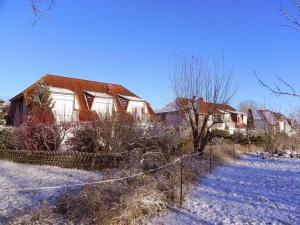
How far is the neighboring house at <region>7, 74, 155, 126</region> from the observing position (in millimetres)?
28069

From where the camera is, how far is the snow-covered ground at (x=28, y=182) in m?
7.42

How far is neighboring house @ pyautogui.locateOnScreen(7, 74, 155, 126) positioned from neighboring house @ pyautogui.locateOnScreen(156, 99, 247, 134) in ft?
9.03

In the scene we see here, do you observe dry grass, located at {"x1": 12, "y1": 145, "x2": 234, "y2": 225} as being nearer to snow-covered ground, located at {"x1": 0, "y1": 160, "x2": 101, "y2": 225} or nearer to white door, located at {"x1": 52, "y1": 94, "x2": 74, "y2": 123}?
snow-covered ground, located at {"x1": 0, "y1": 160, "x2": 101, "y2": 225}

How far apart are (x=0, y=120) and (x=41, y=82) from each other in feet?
14.0

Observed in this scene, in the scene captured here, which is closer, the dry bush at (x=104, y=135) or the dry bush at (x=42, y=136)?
the dry bush at (x=104, y=135)

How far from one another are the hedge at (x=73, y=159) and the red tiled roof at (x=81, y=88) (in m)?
12.8

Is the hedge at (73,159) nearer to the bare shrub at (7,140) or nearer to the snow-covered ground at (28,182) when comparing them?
the snow-covered ground at (28,182)

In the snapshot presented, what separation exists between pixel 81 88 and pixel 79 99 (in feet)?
6.98

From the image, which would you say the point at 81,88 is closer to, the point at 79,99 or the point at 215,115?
the point at 79,99

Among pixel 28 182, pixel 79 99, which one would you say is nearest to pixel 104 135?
pixel 28 182

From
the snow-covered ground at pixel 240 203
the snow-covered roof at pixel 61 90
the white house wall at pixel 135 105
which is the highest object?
the snow-covered roof at pixel 61 90

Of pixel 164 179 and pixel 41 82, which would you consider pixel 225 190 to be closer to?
pixel 164 179

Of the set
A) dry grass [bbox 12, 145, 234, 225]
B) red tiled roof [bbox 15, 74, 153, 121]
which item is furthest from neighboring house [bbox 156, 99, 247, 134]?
dry grass [bbox 12, 145, 234, 225]

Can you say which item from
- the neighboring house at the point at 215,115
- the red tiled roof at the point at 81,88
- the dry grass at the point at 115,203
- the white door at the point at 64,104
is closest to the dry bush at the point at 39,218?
the dry grass at the point at 115,203
